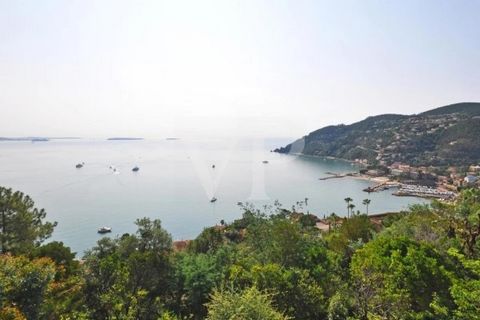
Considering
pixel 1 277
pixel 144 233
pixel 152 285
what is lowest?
pixel 152 285

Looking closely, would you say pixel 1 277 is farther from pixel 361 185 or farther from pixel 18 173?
pixel 18 173

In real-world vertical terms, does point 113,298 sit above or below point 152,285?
above

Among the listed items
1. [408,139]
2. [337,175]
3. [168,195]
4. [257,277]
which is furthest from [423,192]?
[257,277]

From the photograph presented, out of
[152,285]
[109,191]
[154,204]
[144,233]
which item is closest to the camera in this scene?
[152,285]

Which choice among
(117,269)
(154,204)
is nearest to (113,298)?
(117,269)

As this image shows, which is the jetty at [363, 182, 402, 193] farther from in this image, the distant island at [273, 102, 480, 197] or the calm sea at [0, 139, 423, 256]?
the calm sea at [0, 139, 423, 256]

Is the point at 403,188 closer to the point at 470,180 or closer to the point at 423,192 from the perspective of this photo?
the point at 423,192
